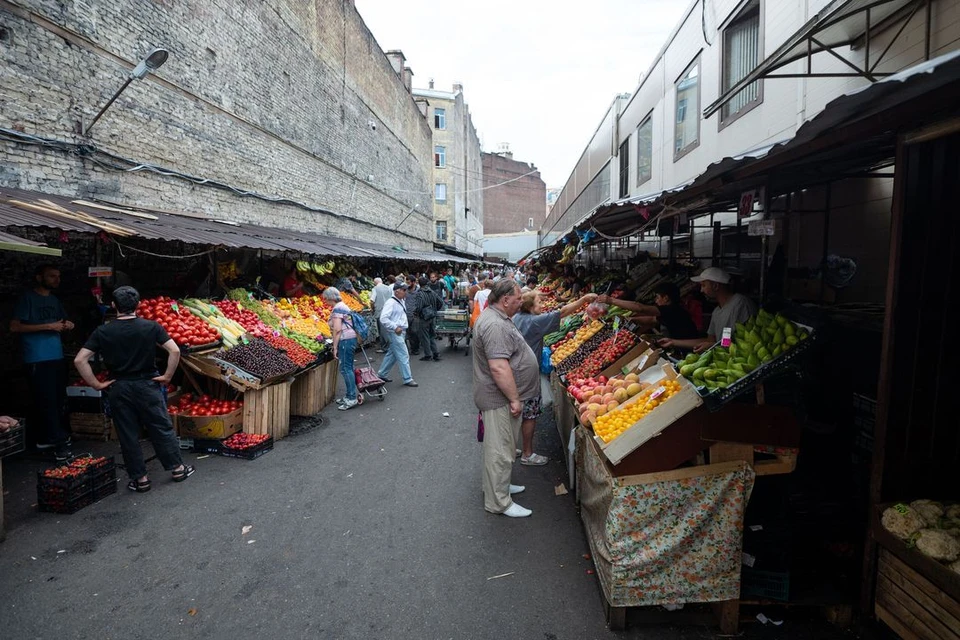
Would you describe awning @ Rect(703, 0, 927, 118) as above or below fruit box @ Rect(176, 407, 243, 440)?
above

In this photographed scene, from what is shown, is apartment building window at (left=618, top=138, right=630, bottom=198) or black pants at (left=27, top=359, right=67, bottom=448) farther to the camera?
apartment building window at (left=618, top=138, right=630, bottom=198)

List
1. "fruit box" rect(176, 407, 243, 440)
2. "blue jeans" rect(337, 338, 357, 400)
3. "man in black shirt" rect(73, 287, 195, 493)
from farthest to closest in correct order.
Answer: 1. "blue jeans" rect(337, 338, 357, 400)
2. "fruit box" rect(176, 407, 243, 440)
3. "man in black shirt" rect(73, 287, 195, 493)

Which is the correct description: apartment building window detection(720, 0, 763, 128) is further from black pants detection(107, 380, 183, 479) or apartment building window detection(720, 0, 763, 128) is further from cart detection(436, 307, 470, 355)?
black pants detection(107, 380, 183, 479)

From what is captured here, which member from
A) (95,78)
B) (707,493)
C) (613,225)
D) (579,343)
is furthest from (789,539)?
(95,78)

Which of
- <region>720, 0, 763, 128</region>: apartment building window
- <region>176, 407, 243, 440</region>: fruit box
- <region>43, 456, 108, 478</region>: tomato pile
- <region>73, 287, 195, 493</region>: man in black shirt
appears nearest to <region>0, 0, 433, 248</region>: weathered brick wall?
<region>73, 287, 195, 493</region>: man in black shirt

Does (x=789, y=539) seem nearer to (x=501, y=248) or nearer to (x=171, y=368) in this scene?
(x=171, y=368)

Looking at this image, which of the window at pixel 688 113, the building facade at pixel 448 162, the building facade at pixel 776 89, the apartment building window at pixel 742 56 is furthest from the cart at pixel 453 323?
the building facade at pixel 448 162

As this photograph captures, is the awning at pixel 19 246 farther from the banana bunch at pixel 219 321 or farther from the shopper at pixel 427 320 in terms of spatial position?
the shopper at pixel 427 320

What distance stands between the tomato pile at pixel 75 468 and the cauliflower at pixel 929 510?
643cm

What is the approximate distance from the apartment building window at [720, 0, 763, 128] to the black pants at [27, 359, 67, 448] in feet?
34.4

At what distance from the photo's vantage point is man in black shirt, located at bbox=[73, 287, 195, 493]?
497 centimetres

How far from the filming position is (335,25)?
2002 cm

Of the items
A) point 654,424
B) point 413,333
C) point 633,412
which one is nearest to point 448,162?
point 413,333

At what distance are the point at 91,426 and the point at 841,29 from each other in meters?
10.1
